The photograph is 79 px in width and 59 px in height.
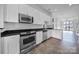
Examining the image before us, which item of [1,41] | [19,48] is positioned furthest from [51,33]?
[1,41]

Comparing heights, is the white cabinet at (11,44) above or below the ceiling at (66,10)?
below

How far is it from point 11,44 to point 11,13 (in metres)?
0.62

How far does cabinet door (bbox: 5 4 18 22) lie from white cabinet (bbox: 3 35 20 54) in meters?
0.37

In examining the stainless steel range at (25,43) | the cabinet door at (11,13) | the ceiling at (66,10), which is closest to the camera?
the cabinet door at (11,13)

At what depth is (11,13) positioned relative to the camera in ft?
6.72

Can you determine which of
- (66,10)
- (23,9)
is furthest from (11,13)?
(66,10)

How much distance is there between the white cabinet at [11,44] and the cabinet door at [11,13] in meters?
0.37

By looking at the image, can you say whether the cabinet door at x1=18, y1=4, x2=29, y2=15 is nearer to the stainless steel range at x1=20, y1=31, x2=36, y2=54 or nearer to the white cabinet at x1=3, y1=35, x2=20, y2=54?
the stainless steel range at x1=20, y1=31, x2=36, y2=54

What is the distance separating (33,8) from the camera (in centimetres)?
325

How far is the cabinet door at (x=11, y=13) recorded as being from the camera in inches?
75.2

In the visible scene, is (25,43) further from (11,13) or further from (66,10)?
(66,10)

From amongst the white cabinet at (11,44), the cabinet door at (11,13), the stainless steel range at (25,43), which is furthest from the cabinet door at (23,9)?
the white cabinet at (11,44)

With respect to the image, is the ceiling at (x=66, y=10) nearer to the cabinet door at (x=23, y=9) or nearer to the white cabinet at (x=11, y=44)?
the cabinet door at (x=23, y=9)
